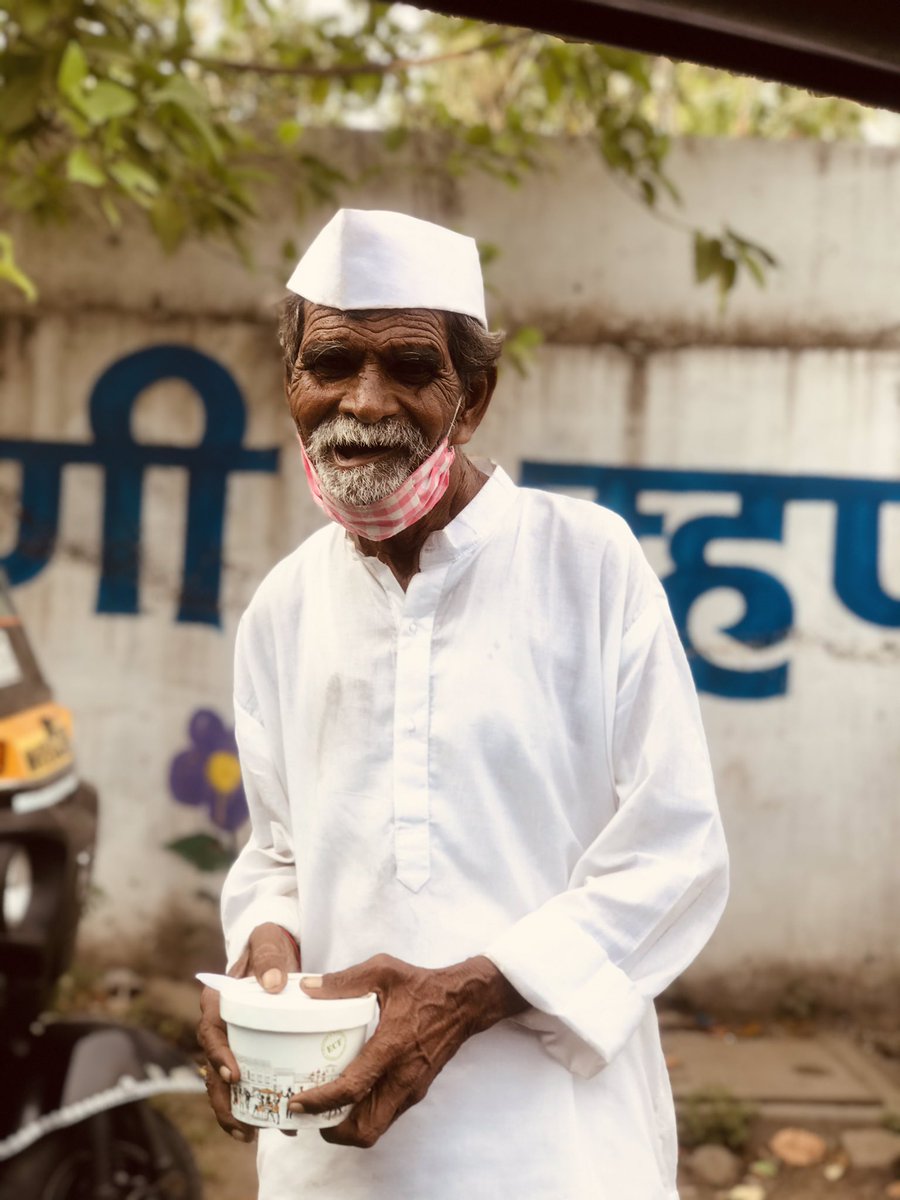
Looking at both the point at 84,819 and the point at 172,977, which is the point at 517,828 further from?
the point at 172,977

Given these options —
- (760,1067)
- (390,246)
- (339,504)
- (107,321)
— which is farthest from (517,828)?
(107,321)

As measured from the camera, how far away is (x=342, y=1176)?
1.61 meters

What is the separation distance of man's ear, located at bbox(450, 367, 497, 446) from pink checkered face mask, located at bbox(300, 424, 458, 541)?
0.05 metres

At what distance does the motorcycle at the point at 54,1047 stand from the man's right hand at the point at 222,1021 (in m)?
0.91

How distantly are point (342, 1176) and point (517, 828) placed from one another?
17.9 inches

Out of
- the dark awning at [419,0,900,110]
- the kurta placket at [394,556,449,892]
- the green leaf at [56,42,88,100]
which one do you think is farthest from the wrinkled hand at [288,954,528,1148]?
the green leaf at [56,42,88,100]

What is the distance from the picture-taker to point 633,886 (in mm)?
1536

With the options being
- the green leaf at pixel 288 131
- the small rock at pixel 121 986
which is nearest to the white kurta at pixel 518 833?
the green leaf at pixel 288 131

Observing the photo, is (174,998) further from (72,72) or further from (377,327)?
(377,327)

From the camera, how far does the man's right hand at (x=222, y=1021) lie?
58.4 inches

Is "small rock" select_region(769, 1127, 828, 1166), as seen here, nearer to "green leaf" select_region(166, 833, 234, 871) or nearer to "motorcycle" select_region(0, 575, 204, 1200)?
"motorcycle" select_region(0, 575, 204, 1200)

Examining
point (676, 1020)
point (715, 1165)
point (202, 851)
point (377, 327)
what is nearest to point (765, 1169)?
point (715, 1165)

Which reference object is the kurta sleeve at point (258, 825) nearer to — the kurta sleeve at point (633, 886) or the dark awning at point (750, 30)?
the kurta sleeve at point (633, 886)

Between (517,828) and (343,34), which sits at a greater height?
(343,34)
